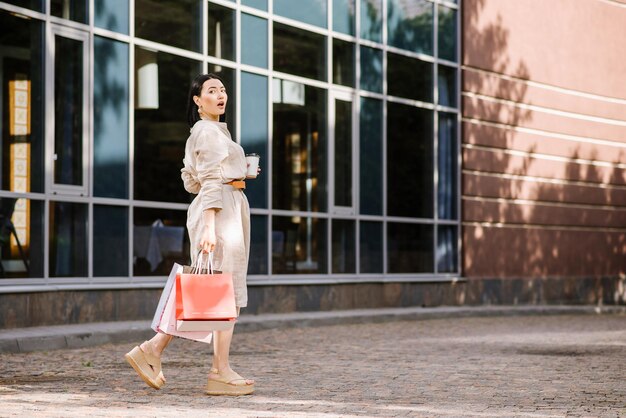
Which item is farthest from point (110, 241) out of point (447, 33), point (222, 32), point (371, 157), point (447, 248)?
point (447, 33)

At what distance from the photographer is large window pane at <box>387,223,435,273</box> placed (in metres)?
18.7

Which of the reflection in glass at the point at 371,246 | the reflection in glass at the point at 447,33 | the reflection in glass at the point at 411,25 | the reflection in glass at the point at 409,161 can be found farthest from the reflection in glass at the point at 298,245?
the reflection in glass at the point at 447,33

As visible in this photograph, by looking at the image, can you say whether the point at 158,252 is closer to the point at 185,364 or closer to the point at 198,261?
the point at 185,364

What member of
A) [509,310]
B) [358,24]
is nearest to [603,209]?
[509,310]

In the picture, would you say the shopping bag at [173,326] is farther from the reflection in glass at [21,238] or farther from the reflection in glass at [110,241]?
the reflection in glass at [110,241]

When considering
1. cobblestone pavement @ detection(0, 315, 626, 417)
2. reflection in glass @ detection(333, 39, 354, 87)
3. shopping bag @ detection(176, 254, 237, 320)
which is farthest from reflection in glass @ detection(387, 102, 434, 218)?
shopping bag @ detection(176, 254, 237, 320)

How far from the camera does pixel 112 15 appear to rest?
14.0 meters

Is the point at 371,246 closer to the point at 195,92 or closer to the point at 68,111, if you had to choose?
the point at 68,111

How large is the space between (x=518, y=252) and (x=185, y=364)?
11931 mm

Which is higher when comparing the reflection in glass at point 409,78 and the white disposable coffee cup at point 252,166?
the reflection in glass at point 409,78

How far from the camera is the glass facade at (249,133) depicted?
42.6 ft

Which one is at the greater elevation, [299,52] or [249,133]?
[299,52]

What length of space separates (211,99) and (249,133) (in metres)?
8.34

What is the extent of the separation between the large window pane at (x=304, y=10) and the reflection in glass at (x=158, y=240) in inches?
137
